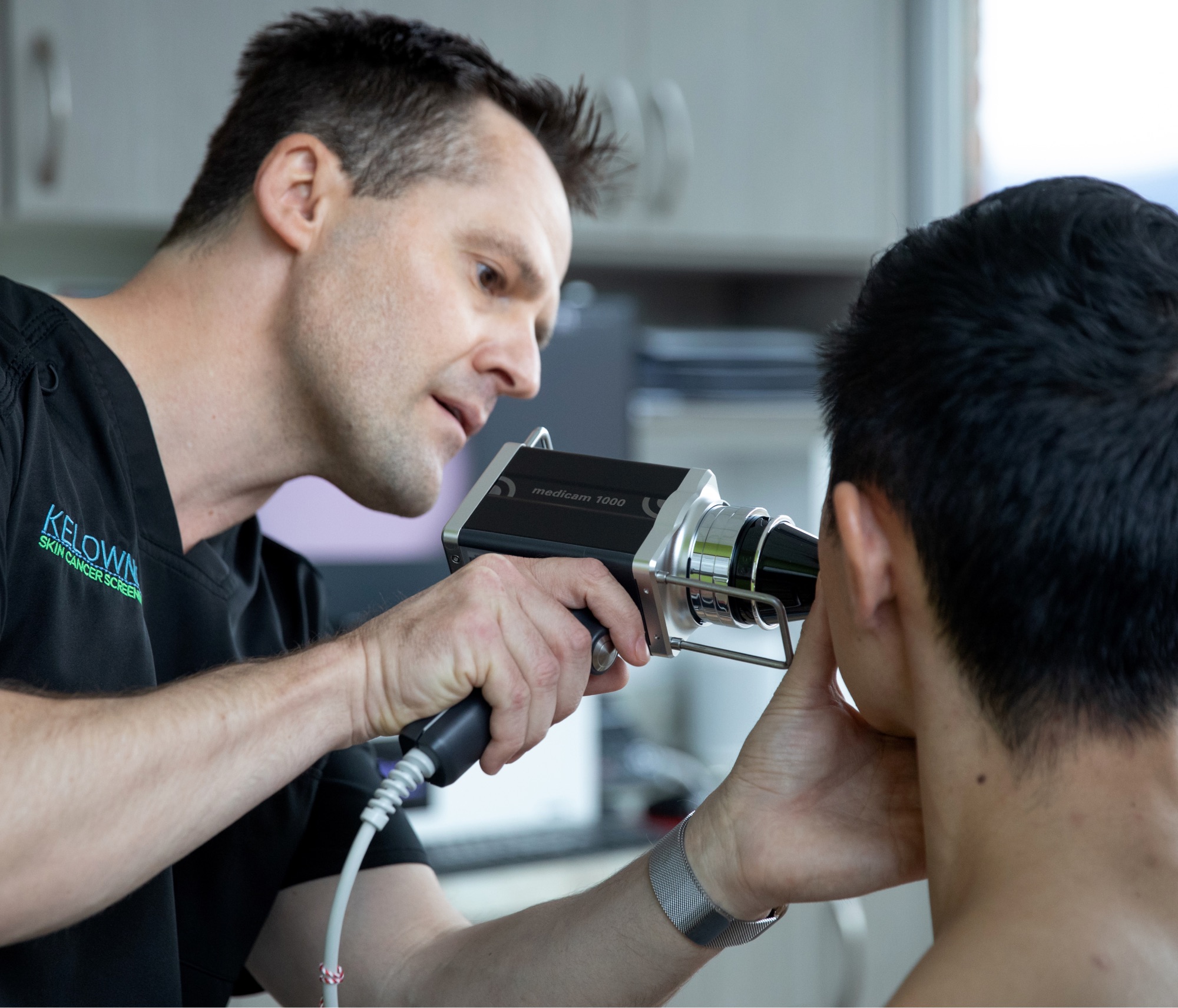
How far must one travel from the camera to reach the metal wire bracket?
0.88 metres

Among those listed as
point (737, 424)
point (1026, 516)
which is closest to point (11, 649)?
point (1026, 516)

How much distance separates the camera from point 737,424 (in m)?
2.28

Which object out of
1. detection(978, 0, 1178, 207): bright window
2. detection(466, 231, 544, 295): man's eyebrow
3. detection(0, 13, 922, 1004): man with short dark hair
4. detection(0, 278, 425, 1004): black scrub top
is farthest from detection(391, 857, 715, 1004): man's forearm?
detection(978, 0, 1178, 207): bright window

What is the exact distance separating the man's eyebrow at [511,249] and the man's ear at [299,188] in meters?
0.15

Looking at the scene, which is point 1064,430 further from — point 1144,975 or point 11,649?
point 11,649

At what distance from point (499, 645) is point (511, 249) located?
528mm

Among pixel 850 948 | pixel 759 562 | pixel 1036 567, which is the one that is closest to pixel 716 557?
pixel 759 562

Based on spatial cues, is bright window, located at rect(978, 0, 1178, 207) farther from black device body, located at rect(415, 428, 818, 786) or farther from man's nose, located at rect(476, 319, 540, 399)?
black device body, located at rect(415, 428, 818, 786)

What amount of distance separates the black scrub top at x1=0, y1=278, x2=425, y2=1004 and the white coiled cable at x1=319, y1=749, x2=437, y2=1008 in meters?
0.13

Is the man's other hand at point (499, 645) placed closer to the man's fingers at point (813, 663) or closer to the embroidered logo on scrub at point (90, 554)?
the man's fingers at point (813, 663)

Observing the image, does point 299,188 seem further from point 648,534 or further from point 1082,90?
point 1082,90

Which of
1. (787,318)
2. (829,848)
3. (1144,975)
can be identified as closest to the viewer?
(1144,975)

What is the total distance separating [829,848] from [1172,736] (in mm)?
280

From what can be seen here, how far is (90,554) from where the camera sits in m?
0.99
